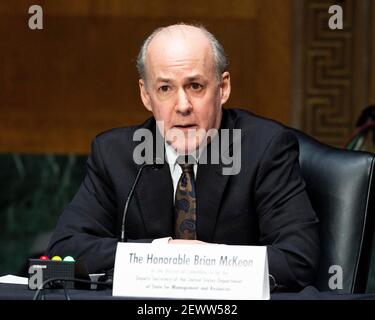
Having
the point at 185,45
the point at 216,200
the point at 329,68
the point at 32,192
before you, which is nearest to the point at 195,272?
the point at 216,200

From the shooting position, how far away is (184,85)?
122 inches

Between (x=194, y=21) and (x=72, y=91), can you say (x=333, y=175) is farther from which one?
(x=72, y=91)

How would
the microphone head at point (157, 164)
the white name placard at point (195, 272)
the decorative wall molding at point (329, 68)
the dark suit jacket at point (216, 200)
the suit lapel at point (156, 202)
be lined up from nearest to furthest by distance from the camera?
the white name placard at point (195, 272)
the microphone head at point (157, 164)
the dark suit jacket at point (216, 200)
the suit lapel at point (156, 202)
the decorative wall molding at point (329, 68)

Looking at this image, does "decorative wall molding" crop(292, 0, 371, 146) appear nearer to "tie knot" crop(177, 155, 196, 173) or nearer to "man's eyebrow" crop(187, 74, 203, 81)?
"tie knot" crop(177, 155, 196, 173)

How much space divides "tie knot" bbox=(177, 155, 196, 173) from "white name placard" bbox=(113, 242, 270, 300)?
0.83 meters

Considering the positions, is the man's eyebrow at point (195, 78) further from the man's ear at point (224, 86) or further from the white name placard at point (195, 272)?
the white name placard at point (195, 272)

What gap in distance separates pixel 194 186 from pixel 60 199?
2.76m

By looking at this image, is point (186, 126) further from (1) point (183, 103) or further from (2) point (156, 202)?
(2) point (156, 202)

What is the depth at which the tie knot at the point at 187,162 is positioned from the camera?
10.5 ft

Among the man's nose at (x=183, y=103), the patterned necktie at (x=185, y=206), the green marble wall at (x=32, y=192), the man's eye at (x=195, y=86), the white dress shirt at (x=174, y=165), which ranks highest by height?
the man's eye at (x=195, y=86)

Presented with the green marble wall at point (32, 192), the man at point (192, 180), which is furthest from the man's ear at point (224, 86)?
the green marble wall at point (32, 192)

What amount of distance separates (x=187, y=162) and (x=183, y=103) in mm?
229

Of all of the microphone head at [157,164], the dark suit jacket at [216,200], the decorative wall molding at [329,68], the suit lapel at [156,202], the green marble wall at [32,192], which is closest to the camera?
the microphone head at [157,164]

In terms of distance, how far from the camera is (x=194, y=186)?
3.18 meters
